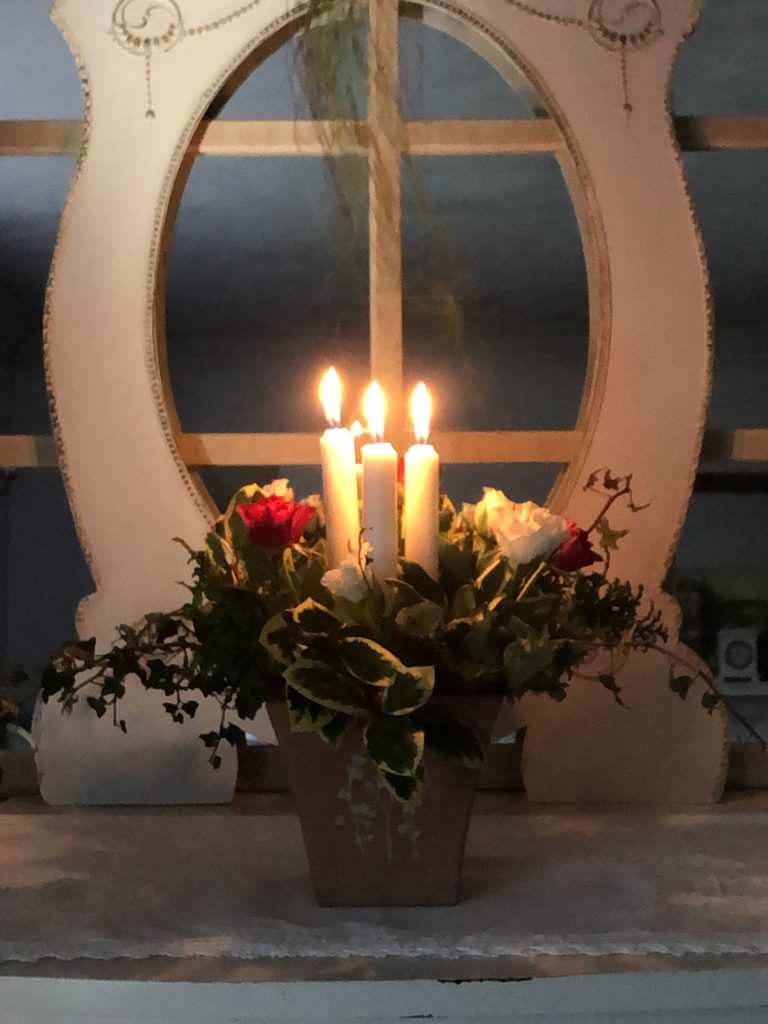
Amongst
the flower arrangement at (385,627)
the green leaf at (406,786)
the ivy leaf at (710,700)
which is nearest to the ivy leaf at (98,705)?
the flower arrangement at (385,627)

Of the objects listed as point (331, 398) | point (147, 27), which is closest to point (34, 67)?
point (147, 27)

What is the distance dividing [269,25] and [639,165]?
36cm

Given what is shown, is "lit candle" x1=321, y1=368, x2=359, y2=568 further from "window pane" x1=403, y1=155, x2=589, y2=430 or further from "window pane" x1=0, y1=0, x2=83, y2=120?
"window pane" x1=0, y1=0, x2=83, y2=120

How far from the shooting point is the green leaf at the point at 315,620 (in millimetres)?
640

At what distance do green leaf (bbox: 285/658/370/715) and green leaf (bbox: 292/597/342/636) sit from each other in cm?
2

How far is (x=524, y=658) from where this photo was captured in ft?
2.11

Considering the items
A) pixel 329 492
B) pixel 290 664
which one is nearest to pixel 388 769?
pixel 290 664

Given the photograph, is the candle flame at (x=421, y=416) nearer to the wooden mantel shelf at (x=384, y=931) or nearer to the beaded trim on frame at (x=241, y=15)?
the wooden mantel shelf at (x=384, y=931)

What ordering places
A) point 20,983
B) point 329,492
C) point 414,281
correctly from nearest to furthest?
point 20,983, point 329,492, point 414,281

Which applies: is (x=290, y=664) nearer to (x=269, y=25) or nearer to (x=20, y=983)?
(x=20, y=983)

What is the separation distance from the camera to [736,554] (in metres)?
1.39

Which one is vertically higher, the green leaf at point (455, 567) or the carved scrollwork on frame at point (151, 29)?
the carved scrollwork on frame at point (151, 29)

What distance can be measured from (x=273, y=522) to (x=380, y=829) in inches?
8.0

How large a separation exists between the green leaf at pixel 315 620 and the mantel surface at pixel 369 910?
0.17 m
